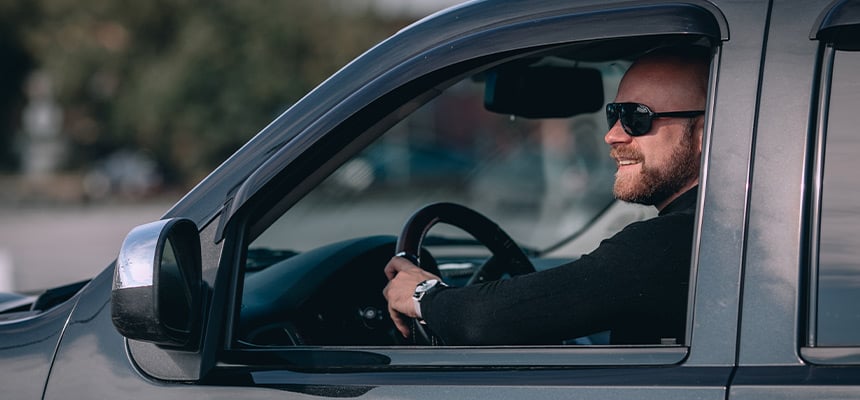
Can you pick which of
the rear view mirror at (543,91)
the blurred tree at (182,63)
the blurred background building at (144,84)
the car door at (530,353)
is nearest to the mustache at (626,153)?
the car door at (530,353)

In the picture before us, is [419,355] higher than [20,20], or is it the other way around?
[20,20]

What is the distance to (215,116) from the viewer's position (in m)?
30.4

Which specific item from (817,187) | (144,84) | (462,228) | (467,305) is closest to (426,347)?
(467,305)

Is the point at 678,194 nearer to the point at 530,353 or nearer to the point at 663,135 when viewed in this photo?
the point at 663,135

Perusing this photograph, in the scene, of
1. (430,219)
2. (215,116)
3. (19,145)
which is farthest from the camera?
(19,145)

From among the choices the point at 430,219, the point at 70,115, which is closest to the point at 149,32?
the point at 70,115

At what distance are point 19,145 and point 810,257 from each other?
3770cm

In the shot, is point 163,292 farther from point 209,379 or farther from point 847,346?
point 847,346

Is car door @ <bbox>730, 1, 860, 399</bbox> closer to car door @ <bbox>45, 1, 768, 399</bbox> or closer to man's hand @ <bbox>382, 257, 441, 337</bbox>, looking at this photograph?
→ car door @ <bbox>45, 1, 768, 399</bbox>

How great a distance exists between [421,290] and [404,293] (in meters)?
0.06

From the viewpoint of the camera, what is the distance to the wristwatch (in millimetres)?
2166

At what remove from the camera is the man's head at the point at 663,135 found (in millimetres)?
2092

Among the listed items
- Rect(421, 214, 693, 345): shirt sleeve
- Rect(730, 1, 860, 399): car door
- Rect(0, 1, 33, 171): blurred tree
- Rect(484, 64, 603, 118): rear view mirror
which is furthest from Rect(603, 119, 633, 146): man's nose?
Rect(0, 1, 33, 171): blurred tree

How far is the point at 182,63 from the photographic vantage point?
3088cm
